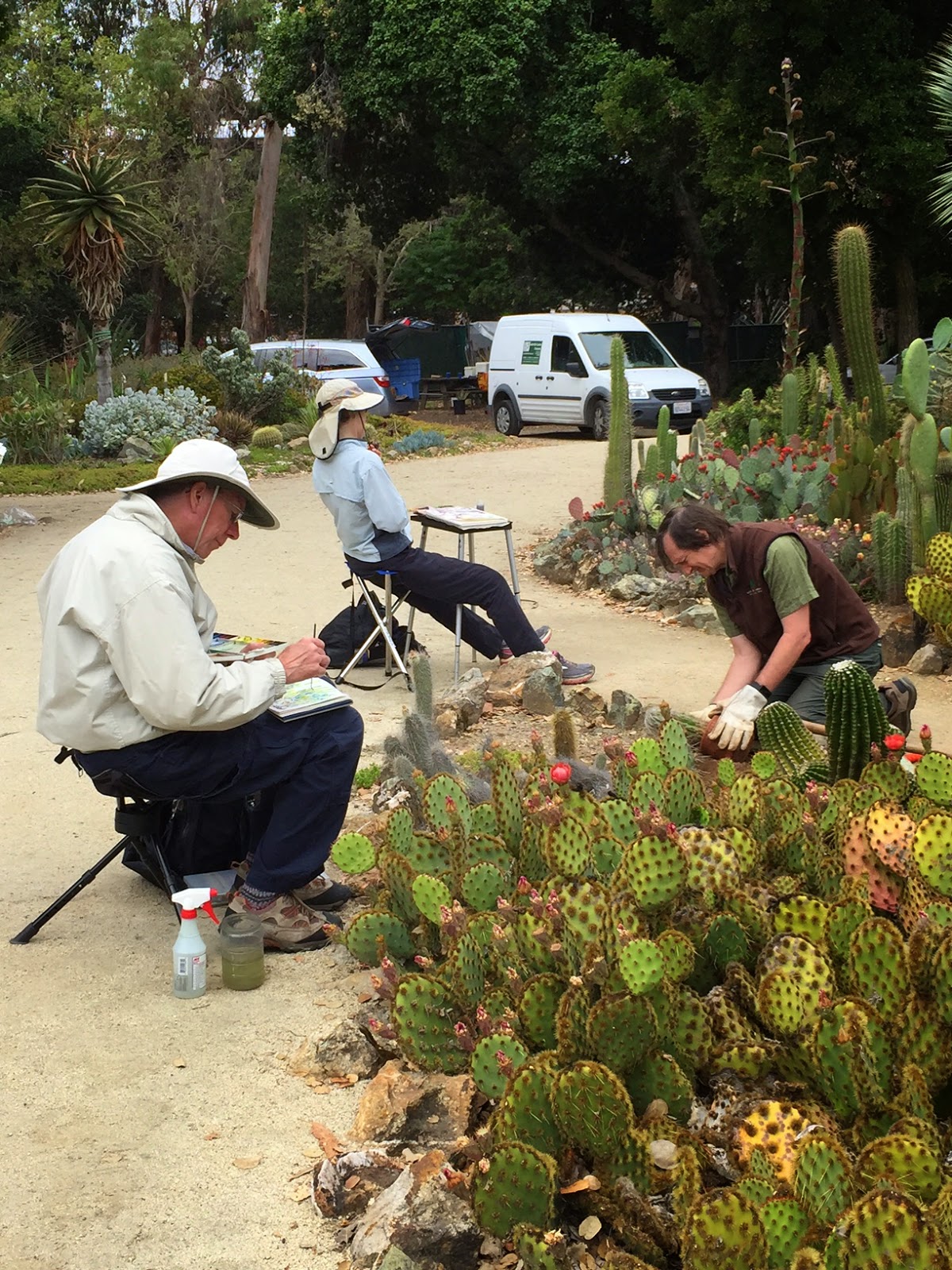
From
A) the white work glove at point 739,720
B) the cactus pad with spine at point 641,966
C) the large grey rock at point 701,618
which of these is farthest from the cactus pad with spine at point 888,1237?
the large grey rock at point 701,618

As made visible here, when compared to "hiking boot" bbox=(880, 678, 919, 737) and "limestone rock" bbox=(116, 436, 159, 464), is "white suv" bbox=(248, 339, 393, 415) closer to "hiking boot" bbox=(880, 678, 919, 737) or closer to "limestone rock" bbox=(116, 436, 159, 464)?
"limestone rock" bbox=(116, 436, 159, 464)

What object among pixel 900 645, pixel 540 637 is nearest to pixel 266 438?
pixel 540 637

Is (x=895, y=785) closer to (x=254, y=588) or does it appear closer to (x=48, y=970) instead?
(x=48, y=970)

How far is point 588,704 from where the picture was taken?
6.24 m

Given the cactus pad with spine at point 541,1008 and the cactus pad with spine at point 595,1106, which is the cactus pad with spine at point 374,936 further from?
the cactus pad with spine at point 595,1106

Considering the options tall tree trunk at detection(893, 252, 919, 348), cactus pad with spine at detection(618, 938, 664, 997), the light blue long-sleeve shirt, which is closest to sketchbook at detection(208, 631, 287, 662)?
cactus pad with spine at detection(618, 938, 664, 997)

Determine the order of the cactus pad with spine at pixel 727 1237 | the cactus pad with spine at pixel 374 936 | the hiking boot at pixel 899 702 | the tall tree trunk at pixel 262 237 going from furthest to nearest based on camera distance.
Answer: the tall tree trunk at pixel 262 237 < the hiking boot at pixel 899 702 < the cactus pad with spine at pixel 374 936 < the cactus pad with spine at pixel 727 1237

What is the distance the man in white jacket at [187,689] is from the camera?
11.7 ft

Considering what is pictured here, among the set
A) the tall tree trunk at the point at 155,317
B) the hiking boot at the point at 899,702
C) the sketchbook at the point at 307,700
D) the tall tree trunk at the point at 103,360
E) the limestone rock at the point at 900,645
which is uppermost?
the tall tree trunk at the point at 155,317

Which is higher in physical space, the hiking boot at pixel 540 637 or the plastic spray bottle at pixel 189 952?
the hiking boot at pixel 540 637

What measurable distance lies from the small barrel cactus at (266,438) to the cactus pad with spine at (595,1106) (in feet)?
55.1

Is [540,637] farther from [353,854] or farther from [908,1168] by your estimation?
[908,1168]

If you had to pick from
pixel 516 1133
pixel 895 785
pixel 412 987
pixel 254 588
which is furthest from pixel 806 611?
pixel 254 588

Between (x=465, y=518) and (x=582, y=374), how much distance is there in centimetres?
1400
